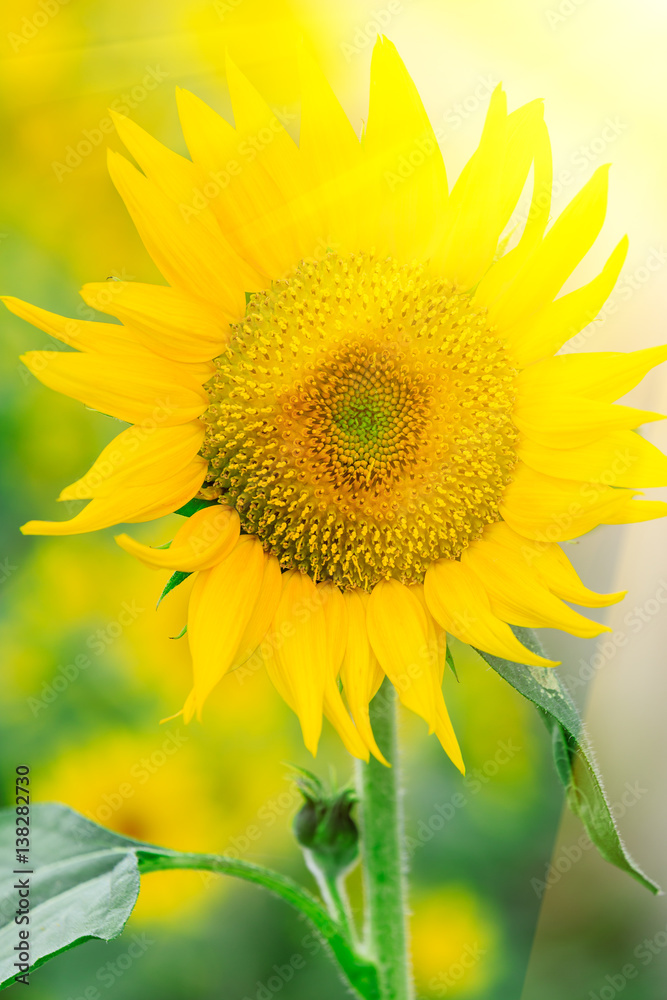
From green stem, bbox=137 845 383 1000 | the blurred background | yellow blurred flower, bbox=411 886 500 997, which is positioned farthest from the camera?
yellow blurred flower, bbox=411 886 500 997

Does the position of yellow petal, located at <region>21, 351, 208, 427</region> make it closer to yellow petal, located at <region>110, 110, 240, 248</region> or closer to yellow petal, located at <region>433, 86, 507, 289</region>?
yellow petal, located at <region>110, 110, 240, 248</region>

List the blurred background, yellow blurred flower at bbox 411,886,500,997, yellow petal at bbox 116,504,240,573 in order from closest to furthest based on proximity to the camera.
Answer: yellow petal at bbox 116,504,240,573 < the blurred background < yellow blurred flower at bbox 411,886,500,997

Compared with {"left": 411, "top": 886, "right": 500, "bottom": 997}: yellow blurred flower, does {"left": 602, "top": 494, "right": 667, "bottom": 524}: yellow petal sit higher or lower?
higher

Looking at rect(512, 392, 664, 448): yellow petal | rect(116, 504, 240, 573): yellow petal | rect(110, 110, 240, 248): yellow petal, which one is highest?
rect(512, 392, 664, 448): yellow petal

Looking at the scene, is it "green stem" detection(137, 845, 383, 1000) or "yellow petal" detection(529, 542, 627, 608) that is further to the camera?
"green stem" detection(137, 845, 383, 1000)

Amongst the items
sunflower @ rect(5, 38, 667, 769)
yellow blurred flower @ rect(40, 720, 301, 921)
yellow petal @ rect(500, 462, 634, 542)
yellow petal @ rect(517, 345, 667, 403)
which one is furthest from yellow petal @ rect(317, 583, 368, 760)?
yellow blurred flower @ rect(40, 720, 301, 921)

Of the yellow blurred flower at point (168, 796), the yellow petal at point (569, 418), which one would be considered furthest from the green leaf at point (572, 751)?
the yellow blurred flower at point (168, 796)

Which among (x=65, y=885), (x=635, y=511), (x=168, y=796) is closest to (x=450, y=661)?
(x=635, y=511)

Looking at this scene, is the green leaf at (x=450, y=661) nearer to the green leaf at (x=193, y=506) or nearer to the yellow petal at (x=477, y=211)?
the green leaf at (x=193, y=506)

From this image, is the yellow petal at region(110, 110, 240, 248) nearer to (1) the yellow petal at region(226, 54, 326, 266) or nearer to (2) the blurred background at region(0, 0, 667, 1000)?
(1) the yellow petal at region(226, 54, 326, 266)

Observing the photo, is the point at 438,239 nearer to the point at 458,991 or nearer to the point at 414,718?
the point at 414,718
